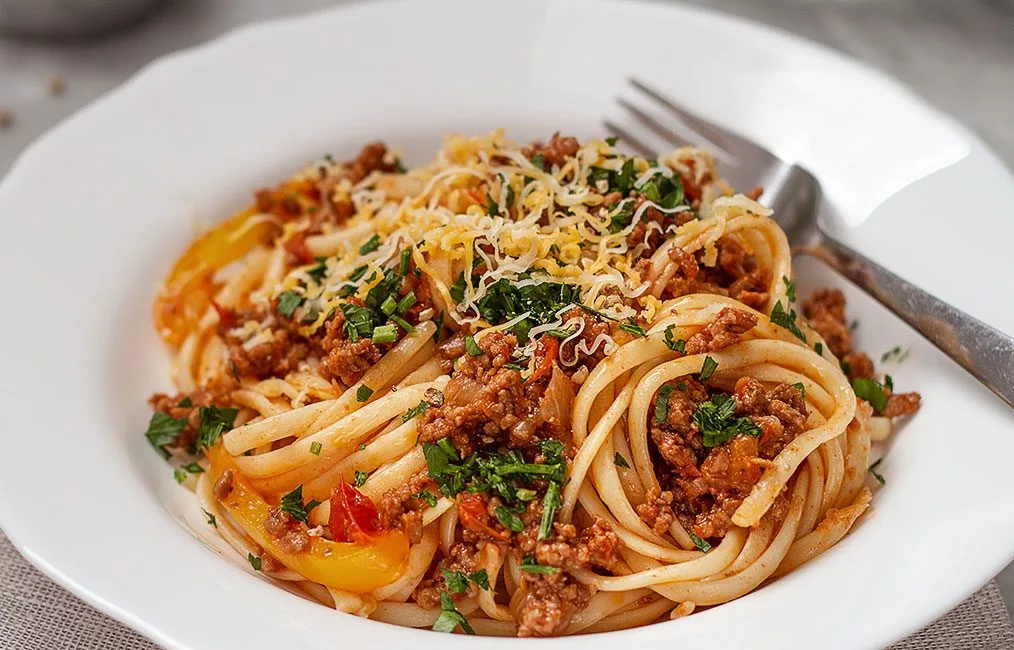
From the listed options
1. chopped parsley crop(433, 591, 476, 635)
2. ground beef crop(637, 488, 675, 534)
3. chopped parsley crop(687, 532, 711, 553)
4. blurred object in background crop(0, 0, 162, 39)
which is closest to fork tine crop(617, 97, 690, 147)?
ground beef crop(637, 488, 675, 534)

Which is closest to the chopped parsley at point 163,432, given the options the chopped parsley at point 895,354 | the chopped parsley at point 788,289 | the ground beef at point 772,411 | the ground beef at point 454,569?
the ground beef at point 454,569

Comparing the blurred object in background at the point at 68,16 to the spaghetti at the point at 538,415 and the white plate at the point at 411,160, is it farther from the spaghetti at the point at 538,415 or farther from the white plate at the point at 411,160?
the spaghetti at the point at 538,415

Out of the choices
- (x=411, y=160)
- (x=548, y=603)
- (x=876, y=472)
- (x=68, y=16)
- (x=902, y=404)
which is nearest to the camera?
(x=548, y=603)

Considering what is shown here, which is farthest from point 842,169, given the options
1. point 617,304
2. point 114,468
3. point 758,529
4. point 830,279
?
point 114,468

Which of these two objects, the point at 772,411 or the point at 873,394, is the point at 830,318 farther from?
the point at 772,411

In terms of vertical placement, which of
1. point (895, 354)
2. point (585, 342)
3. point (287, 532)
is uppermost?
point (585, 342)

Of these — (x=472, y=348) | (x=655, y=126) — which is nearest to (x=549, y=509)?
(x=472, y=348)

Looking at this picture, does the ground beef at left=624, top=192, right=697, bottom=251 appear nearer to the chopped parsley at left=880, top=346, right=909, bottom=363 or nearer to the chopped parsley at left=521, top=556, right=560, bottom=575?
the chopped parsley at left=880, top=346, right=909, bottom=363
